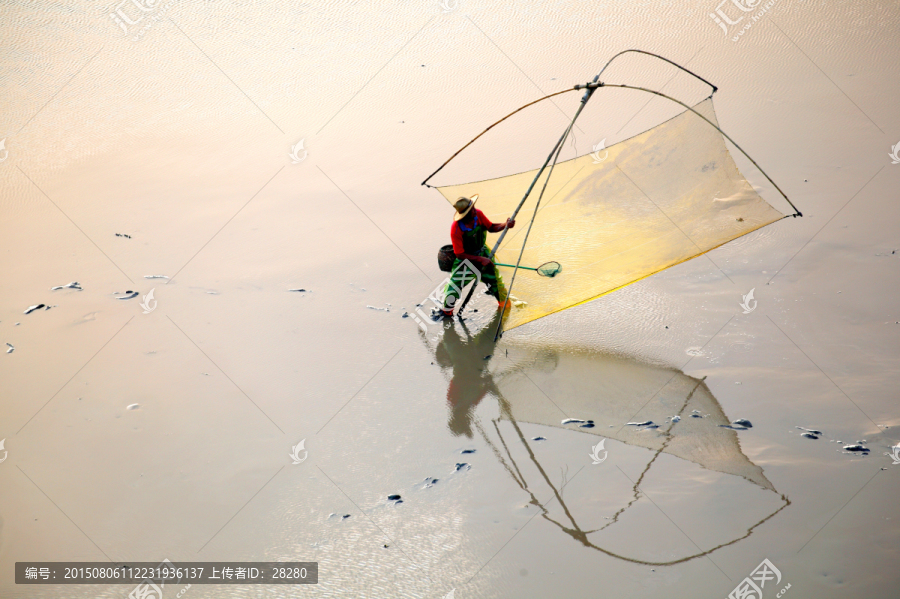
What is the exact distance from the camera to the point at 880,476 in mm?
3215

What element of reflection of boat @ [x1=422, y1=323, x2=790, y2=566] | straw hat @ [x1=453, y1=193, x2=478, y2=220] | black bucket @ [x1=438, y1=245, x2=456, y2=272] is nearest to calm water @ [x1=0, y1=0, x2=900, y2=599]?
reflection of boat @ [x1=422, y1=323, x2=790, y2=566]

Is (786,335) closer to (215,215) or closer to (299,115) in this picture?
(215,215)

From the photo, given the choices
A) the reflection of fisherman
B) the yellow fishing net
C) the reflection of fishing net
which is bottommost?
the reflection of fishing net

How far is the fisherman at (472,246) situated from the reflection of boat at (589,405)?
0.43 metres

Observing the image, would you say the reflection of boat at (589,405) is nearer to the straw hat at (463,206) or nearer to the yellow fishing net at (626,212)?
the yellow fishing net at (626,212)

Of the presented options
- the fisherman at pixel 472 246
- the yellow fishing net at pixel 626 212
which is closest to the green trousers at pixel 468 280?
the fisherman at pixel 472 246

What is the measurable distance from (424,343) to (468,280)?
0.65 metres

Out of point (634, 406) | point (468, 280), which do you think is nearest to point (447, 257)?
point (468, 280)

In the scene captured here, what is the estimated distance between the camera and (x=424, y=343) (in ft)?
16.0

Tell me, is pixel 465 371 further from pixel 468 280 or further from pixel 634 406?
pixel 634 406

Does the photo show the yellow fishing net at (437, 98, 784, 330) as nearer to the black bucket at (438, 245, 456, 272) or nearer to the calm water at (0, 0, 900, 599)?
the black bucket at (438, 245, 456, 272)

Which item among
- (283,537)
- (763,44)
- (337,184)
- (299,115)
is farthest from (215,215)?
(763,44)

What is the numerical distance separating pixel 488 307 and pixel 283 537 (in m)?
2.72

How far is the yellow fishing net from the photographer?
452cm
